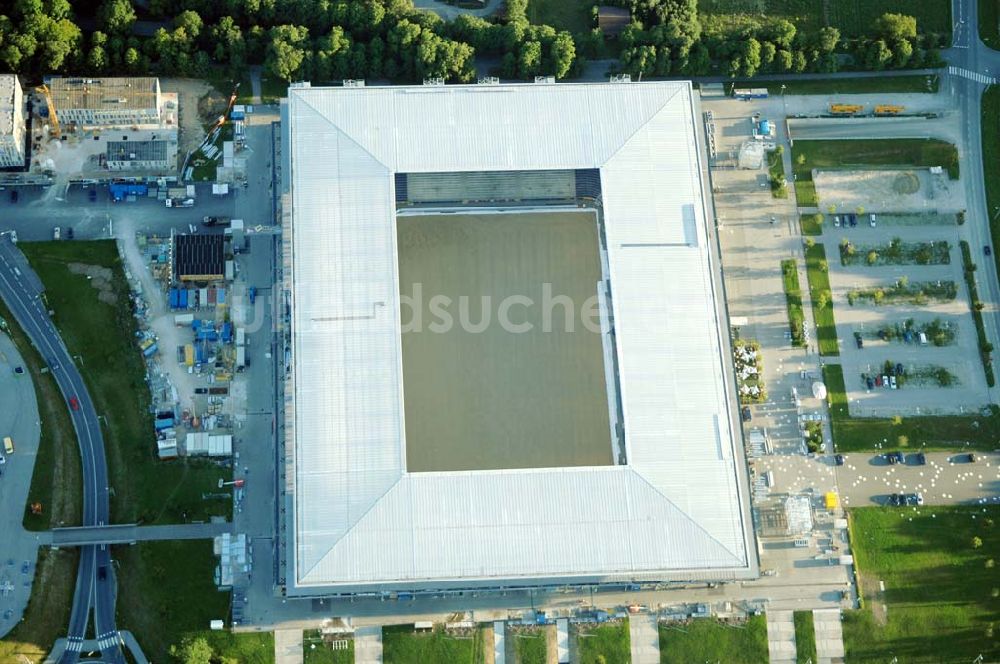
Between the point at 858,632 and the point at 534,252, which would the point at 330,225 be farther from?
the point at 858,632

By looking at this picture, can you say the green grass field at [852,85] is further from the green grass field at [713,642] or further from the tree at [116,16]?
the tree at [116,16]

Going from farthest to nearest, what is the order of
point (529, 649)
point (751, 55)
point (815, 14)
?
point (815, 14), point (751, 55), point (529, 649)

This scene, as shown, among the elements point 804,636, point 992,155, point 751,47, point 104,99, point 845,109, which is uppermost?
point 751,47

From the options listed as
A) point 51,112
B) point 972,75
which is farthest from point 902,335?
point 51,112

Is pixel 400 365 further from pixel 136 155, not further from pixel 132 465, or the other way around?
pixel 136 155

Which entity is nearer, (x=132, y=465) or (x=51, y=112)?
(x=132, y=465)

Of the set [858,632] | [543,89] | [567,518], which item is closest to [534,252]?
[543,89]
